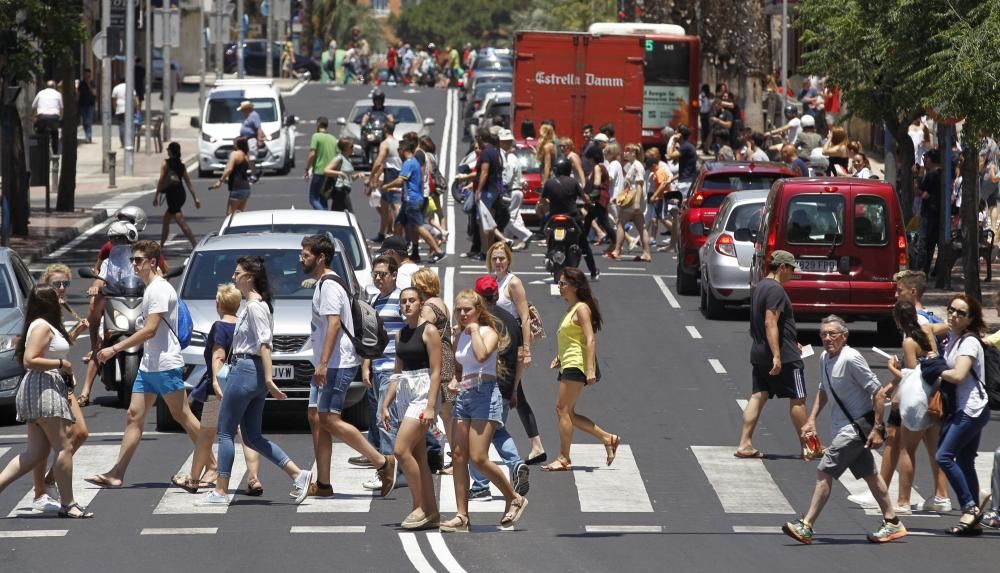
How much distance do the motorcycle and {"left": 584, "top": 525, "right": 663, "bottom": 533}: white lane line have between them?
41.6 ft

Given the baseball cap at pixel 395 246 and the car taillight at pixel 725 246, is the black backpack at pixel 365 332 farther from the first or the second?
the car taillight at pixel 725 246

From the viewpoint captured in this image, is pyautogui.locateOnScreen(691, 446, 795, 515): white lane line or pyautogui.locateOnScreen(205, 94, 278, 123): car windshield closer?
pyautogui.locateOnScreen(691, 446, 795, 515): white lane line

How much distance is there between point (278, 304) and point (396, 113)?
32721mm

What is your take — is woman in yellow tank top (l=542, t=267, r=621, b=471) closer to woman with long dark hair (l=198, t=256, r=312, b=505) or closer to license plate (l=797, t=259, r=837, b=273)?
woman with long dark hair (l=198, t=256, r=312, b=505)

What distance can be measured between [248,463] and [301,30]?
82960 mm

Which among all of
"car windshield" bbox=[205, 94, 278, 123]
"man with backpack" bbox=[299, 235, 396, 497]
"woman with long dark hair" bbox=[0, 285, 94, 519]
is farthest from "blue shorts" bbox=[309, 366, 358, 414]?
"car windshield" bbox=[205, 94, 278, 123]

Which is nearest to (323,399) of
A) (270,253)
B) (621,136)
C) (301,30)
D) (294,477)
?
(294,477)

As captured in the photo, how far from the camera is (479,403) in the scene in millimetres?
12070

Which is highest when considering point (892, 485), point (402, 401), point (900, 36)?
point (900, 36)

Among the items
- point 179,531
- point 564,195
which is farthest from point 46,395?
point 564,195

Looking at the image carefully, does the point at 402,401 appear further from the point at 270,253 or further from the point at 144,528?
the point at 270,253

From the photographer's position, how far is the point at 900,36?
23.8 metres

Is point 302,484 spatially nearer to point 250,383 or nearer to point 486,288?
point 250,383

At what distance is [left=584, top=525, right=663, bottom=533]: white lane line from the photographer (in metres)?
12.2
